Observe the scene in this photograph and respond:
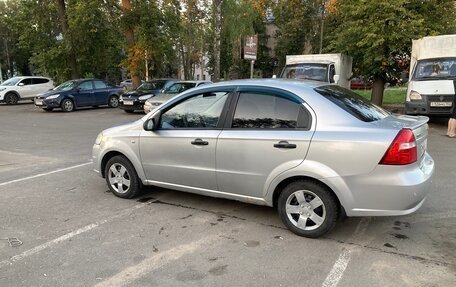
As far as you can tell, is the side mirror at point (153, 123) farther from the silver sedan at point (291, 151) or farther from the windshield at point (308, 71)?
the windshield at point (308, 71)

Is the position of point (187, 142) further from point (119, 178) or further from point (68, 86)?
point (68, 86)

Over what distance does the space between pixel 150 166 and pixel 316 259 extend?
8.15 ft

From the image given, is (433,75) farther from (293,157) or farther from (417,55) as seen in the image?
(293,157)

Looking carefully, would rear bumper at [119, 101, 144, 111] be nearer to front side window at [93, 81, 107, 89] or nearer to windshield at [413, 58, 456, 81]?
front side window at [93, 81, 107, 89]

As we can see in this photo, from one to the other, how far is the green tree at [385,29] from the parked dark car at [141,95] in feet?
Answer: 26.2

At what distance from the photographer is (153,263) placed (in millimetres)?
3805

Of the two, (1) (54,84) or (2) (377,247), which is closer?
(2) (377,247)

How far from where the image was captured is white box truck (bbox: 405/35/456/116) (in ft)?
39.0

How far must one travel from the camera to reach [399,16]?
1599cm

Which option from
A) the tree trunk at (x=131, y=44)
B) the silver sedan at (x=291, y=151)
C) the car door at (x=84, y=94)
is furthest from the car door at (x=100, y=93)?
the silver sedan at (x=291, y=151)

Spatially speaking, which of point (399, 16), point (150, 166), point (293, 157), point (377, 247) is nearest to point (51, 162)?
point (150, 166)

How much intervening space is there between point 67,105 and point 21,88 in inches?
278

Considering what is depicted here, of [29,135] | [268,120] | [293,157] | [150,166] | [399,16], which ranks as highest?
[399,16]

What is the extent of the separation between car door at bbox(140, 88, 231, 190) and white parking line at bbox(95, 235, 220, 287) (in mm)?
824
